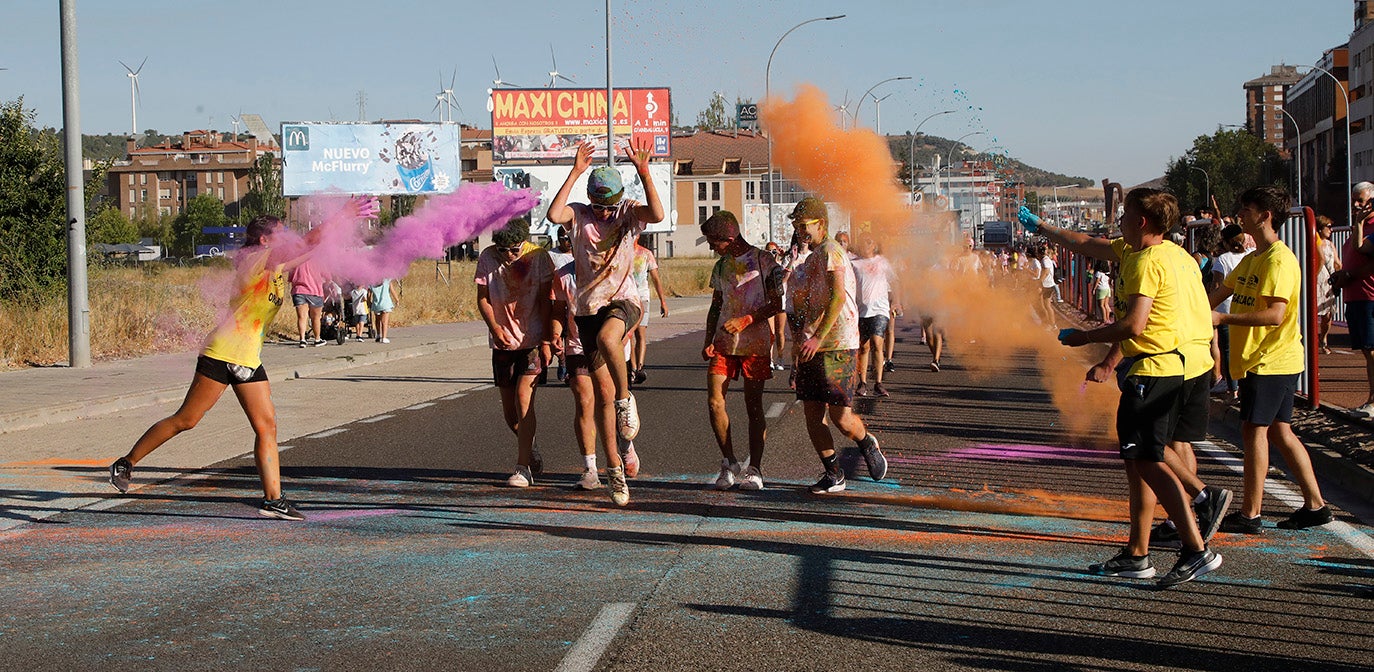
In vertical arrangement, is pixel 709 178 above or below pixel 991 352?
above

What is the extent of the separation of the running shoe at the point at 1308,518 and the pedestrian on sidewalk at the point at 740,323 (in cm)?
311

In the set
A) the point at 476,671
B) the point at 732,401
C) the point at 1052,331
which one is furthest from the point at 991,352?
the point at 476,671

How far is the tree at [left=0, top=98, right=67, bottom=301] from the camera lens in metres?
22.2

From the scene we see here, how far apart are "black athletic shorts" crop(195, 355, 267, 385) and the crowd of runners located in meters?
0.01

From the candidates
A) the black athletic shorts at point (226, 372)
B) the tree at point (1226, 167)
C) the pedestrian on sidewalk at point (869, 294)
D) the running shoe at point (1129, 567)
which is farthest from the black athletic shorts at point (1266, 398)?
the tree at point (1226, 167)

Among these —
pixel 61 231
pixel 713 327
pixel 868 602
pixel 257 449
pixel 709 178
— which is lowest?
pixel 868 602

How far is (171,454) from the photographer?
11016 millimetres

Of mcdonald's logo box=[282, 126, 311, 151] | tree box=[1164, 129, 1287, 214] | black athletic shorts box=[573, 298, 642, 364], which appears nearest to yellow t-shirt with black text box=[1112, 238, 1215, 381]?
black athletic shorts box=[573, 298, 642, 364]

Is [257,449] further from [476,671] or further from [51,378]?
[51,378]

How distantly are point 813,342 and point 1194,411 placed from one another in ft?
8.44

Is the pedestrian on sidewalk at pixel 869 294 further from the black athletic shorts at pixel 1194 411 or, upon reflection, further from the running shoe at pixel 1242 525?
the black athletic shorts at pixel 1194 411

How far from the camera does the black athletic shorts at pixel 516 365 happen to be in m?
9.18

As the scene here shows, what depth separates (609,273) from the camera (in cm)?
817

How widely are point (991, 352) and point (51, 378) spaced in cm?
1365
